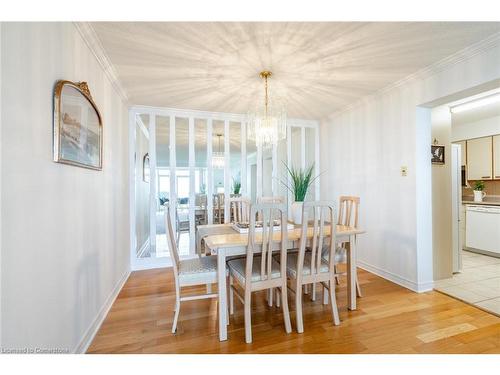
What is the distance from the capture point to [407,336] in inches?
71.9

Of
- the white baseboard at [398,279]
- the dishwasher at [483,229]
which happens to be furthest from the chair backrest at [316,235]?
the dishwasher at [483,229]

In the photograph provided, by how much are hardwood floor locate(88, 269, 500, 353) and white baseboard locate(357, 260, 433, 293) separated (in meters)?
0.09

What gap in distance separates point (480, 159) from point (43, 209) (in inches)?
243

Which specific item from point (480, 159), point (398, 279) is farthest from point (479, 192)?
point (398, 279)

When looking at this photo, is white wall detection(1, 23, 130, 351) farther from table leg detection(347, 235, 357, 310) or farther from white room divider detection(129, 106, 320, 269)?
table leg detection(347, 235, 357, 310)

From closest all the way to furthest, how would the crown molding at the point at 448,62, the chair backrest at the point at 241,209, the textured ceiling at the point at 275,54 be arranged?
the textured ceiling at the point at 275,54 → the crown molding at the point at 448,62 → the chair backrest at the point at 241,209

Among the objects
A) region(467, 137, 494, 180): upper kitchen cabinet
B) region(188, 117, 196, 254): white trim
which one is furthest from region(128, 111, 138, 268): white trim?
region(467, 137, 494, 180): upper kitchen cabinet

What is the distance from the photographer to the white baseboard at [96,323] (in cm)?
169

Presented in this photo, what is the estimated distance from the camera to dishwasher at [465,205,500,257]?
3689 mm

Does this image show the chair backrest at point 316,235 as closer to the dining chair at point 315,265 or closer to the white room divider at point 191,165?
the dining chair at point 315,265

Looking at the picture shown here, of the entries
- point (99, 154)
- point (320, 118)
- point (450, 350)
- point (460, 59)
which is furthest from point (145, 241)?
point (460, 59)

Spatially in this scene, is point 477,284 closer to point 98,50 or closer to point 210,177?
point 210,177

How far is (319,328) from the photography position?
195 centimetres

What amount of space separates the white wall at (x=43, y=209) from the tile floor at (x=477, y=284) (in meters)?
3.43
